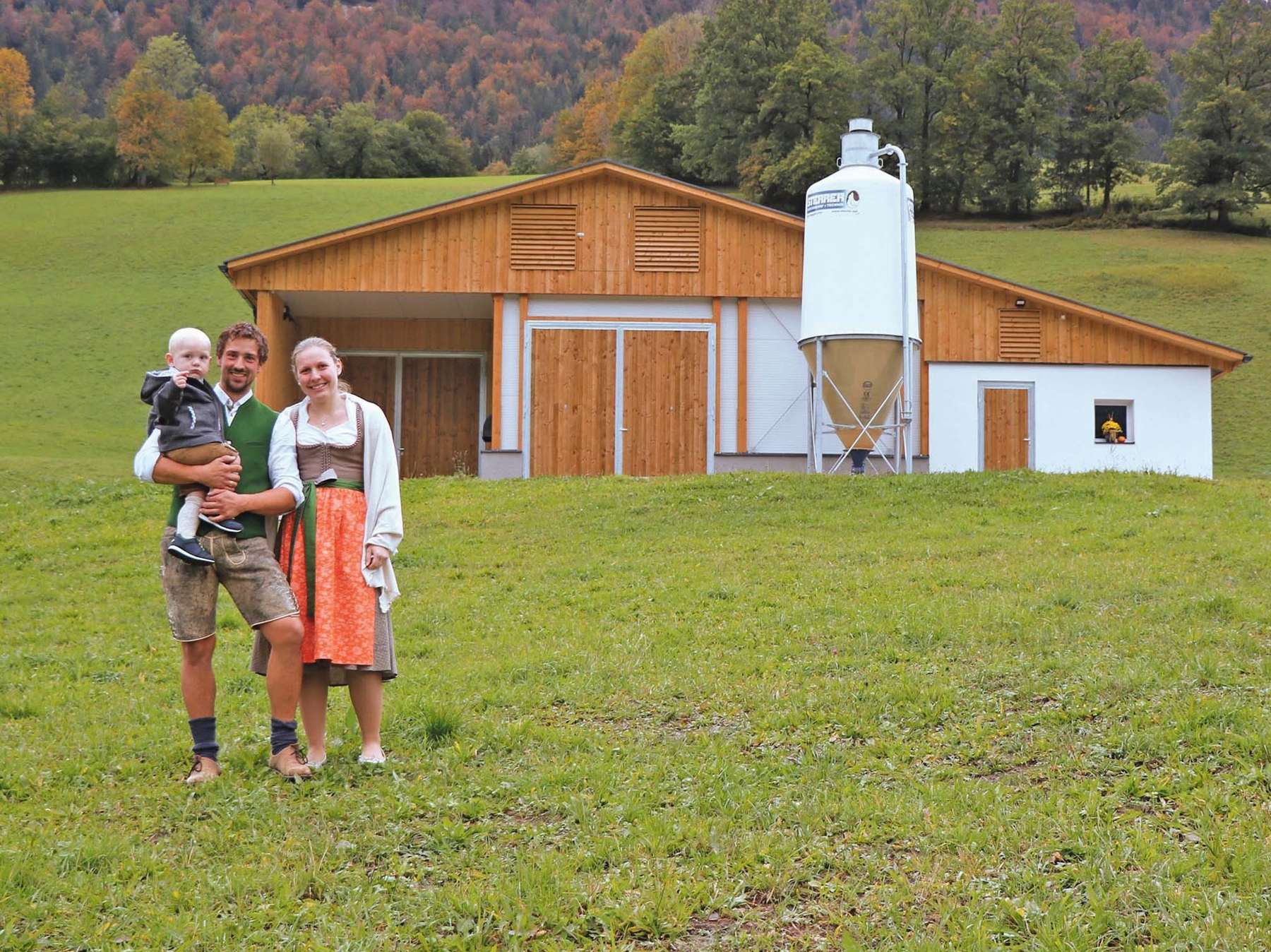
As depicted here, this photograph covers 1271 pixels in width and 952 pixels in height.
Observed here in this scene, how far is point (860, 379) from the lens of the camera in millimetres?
19000

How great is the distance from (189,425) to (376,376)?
19.0m

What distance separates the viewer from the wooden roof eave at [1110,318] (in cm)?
2114

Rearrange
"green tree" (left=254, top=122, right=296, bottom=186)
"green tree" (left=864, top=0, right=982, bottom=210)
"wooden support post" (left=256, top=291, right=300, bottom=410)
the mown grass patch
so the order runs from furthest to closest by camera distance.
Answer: "green tree" (left=254, top=122, right=296, bottom=186) → "green tree" (left=864, top=0, right=982, bottom=210) → "wooden support post" (left=256, top=291, right=300, bottom=410) → the mown grass patch

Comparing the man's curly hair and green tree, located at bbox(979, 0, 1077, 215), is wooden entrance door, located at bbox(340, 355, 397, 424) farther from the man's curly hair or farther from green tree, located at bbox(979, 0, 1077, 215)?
green tree, located at bbox(979, 0, 1077, 215)

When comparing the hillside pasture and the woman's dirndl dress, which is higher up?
the hillside pasture

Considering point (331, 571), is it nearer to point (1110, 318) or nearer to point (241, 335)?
point (241, 335)

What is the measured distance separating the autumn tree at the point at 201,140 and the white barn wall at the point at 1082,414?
5699 cm

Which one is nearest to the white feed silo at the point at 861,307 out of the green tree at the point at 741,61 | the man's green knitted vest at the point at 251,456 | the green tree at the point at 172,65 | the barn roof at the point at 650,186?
the barn roof at the point at 650,186

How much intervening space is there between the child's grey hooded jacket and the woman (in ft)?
1.02

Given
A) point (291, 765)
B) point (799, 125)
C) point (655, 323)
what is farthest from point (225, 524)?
point (799, 125)

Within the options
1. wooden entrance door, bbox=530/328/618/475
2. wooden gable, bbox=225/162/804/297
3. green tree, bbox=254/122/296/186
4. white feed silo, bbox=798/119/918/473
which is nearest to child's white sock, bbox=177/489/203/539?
white feed silo, bbox=798/119/918/473

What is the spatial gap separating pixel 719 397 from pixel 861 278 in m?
3.29

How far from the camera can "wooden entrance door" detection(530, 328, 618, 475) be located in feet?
68.0

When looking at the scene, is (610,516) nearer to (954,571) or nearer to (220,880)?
(954,571)
